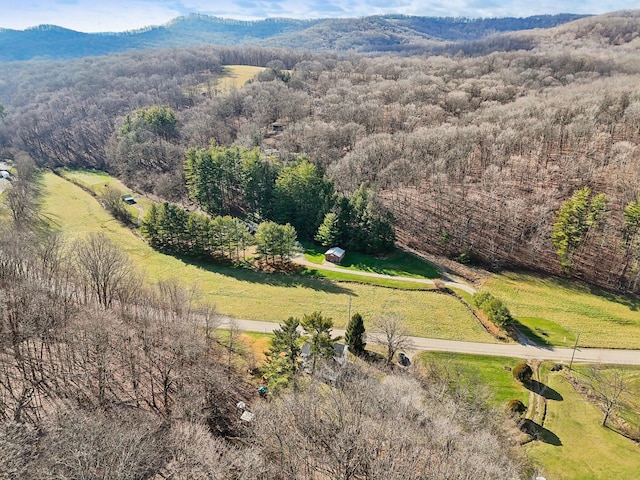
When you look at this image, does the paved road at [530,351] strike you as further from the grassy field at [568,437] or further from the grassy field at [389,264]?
the grassy field at [389,264]

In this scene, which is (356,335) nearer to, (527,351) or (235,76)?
(527,351)

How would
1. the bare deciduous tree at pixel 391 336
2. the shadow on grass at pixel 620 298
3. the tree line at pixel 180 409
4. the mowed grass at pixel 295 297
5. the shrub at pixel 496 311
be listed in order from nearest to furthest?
the tree line at pixel 180 409 < the bare deciduous tree at pixel 391 336 < the shrub at pixel 496 311 < the mowed grass at pixel 295 297 < the shadow on grass at pixel 620 298

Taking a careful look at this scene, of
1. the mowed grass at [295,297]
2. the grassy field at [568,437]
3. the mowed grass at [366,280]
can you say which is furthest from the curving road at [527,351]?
the mowed grass at [366,280]

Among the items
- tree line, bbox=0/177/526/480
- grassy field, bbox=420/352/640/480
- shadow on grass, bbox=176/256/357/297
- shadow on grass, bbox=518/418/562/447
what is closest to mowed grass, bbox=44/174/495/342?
shadow on grass, bbox=176/256/357/297

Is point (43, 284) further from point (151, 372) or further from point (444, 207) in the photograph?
point (444, 207)

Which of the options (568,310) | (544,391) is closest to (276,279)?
(544,391)
